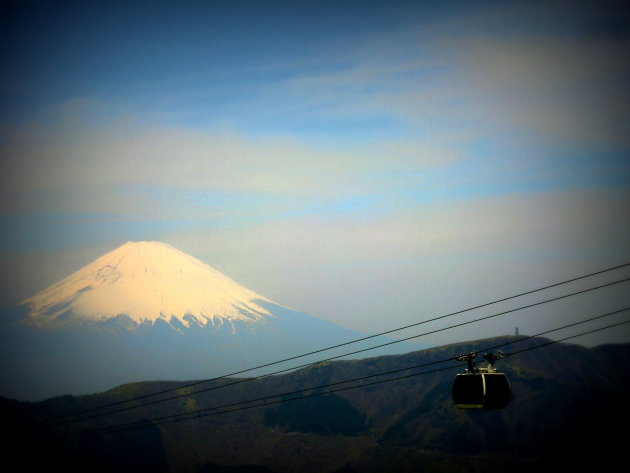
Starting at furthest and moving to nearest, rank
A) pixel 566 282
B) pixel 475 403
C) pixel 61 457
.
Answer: pixel 61 457 < pixel 475 403 < pixel 566 282

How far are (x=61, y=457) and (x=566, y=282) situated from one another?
636 feet

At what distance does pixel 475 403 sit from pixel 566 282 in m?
6.31

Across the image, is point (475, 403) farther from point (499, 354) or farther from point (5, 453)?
point (5, 453)

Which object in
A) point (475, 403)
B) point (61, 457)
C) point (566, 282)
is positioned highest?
point (566, 282)

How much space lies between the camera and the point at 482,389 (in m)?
27.4

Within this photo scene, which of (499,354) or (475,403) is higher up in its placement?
(499,354)

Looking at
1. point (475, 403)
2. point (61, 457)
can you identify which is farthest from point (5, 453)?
point (475, 403)

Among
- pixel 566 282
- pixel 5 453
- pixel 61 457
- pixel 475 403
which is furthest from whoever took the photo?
pixel 61 457

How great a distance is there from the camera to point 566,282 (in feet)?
82.9

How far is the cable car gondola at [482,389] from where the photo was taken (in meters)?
27.4

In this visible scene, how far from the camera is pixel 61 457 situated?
190000 mm

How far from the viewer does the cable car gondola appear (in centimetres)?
2736

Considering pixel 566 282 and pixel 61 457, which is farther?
pixel 61 457

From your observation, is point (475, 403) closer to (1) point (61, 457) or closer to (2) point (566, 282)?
(2) point (566, 282)
